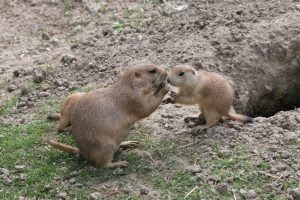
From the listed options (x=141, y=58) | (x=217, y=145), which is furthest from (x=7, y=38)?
(x=217, y=145)

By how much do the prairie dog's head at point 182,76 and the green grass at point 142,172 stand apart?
22.2 inches

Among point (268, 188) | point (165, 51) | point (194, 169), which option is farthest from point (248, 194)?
point (165, 51)

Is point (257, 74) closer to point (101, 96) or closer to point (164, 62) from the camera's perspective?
point (164, 62)

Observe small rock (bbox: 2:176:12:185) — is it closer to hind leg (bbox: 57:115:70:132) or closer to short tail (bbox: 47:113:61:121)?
hind leg (bbox: 57:115:70:132)

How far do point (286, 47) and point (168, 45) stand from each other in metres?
1.45

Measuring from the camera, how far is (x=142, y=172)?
5777 mm

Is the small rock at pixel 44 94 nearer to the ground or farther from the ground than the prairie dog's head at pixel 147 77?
nearer to the ground

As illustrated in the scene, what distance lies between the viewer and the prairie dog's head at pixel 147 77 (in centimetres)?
598

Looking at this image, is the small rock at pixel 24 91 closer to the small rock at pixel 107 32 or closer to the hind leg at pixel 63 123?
the hind leg at pixel 63 123

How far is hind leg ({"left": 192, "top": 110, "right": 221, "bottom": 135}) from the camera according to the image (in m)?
6.21

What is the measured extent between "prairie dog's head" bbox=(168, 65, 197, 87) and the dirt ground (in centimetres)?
50

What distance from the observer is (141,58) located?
25.6 feet

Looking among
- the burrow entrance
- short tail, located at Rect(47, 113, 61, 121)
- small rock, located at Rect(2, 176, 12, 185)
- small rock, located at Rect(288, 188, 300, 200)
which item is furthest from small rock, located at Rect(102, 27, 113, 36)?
small rock, located at Rect(288, 188, 300, 200)

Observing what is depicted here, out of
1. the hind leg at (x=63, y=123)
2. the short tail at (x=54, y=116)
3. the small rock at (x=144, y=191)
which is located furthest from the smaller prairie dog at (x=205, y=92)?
the short tail at (x=54, y=116)
